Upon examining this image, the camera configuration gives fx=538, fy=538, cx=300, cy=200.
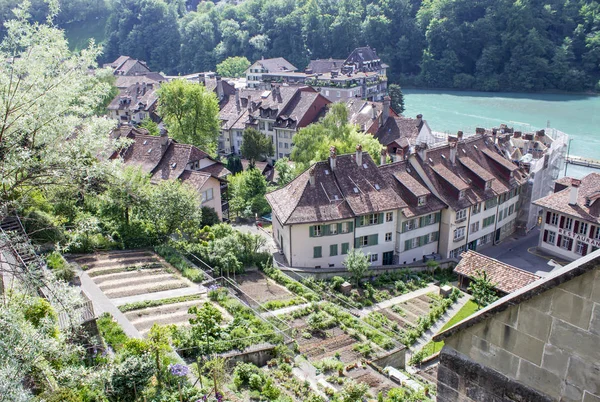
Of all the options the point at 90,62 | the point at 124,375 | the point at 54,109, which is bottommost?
the point at 124,375

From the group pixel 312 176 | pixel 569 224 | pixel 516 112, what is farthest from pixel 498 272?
pixel 516 112

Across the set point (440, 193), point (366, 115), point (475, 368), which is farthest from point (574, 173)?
point (475, 368)

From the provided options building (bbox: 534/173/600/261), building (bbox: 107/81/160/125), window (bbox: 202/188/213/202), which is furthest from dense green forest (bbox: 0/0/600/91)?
window (bbox: 202/188/213/202)

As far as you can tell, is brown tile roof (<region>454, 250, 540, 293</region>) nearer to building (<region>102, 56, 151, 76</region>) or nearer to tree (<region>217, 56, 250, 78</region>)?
building (<region>102, 56, 151, 76</region>)

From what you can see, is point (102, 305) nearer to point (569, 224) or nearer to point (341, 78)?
point (569, 224)

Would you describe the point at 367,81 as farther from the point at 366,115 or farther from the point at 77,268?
the point at 77,268

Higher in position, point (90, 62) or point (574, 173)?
point (90, 62)
